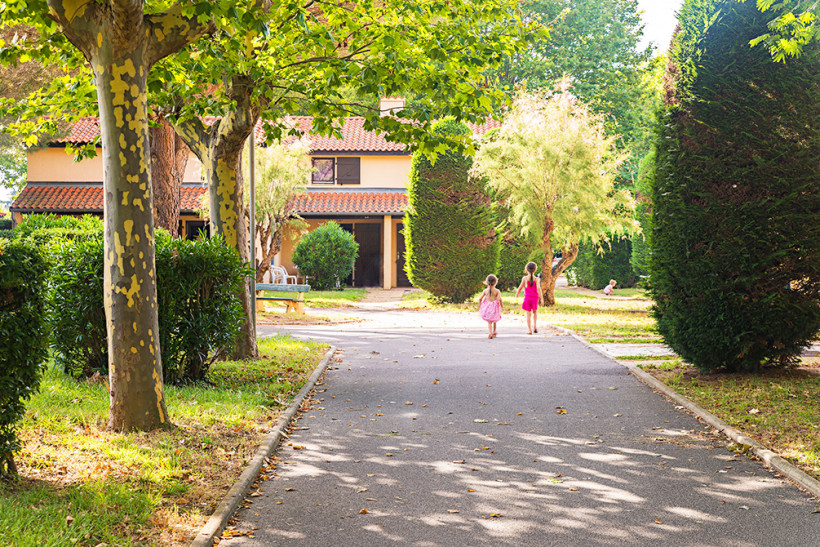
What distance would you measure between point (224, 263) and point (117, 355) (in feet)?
9.89

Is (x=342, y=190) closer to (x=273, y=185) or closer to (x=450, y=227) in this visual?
(x=273, y=185)

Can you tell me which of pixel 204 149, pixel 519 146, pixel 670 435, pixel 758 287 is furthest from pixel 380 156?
pixel 670 435

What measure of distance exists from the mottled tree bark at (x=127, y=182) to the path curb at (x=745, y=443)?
498cm

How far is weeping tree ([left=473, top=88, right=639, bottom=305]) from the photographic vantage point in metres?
22.7

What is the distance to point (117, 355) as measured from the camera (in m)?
6.73

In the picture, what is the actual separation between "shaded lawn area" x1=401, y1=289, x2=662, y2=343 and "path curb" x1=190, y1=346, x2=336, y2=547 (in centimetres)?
694

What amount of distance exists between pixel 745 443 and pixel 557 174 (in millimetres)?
16701

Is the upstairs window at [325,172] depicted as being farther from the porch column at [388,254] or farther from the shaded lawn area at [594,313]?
the shaded lawn area at [594,313]

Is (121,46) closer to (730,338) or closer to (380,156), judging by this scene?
(730,338)

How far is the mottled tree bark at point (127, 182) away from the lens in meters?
6.48

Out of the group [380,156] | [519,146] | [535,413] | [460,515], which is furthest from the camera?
[380,156]

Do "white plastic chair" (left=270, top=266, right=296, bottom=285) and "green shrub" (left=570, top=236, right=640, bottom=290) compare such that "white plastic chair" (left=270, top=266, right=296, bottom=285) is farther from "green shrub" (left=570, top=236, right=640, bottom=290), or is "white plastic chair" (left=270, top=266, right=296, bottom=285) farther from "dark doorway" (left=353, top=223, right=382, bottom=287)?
"green shrub" (left=570, top=236, right=640, bottom=290)

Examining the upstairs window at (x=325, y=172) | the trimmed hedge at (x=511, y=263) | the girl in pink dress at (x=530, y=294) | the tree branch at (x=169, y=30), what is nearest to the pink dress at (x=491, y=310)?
Answer: the girl in pink dress at (x=530, y=294)

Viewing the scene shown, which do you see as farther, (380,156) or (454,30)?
(380,156)
